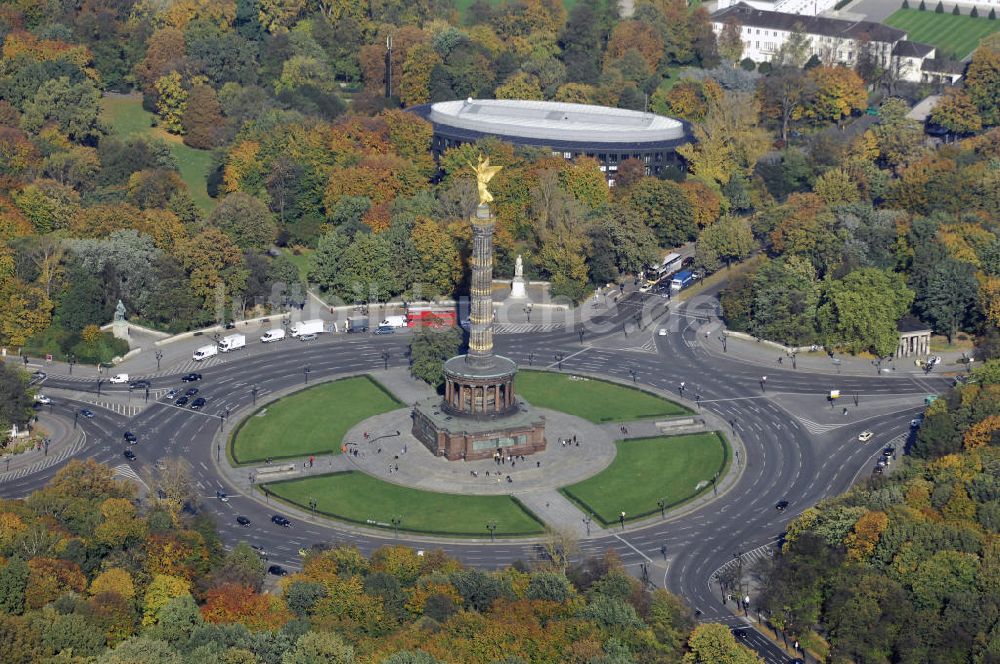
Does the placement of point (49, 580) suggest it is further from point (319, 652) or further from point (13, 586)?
point (319, 652)

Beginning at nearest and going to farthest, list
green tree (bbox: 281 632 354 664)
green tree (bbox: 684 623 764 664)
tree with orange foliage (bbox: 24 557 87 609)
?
green tree (bbox: 281 632 354 664)
green tree (bbox: 684 623 764 664)
tree with orange foliage (bbox: 24 557 87 609)

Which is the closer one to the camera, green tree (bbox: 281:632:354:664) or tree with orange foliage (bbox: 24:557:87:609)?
green tree (bbox: 281:632:354:664)

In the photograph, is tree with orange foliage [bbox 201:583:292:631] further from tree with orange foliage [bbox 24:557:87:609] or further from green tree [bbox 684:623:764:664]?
green tree [bbox 684:623:764:664]

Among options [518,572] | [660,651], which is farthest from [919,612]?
[518,572]

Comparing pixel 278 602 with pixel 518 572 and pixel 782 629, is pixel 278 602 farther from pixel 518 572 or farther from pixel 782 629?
pixel 782 629

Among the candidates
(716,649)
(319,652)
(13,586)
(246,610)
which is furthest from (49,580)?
(716,649)

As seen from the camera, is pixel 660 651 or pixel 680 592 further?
pixel 680 592

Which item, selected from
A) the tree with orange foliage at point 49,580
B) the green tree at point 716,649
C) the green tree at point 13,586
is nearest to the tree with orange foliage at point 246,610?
the tree with orange foliage at point 49,580

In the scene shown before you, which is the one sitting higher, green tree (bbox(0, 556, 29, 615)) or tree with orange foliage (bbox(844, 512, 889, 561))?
tree with orange foliage (bbox(844, 512, 889, 561))

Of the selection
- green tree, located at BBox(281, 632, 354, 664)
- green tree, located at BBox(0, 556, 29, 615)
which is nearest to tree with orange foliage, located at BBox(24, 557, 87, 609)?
green tree, located at BBox(0, 556, 29, 615)
